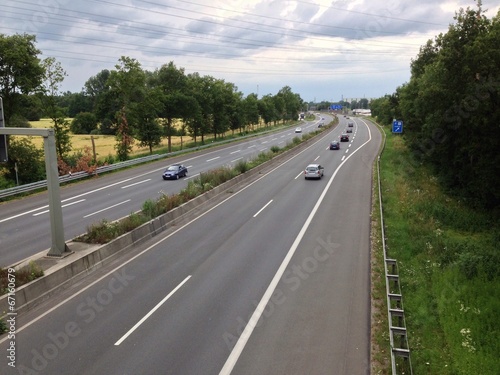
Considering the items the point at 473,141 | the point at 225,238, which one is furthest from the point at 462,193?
the point at 225,238

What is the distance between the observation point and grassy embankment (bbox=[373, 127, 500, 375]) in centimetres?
973

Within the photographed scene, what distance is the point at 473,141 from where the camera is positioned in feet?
85.8

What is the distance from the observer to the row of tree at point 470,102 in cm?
2391

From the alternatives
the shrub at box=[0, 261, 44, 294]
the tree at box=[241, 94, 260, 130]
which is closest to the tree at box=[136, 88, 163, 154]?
the tree at box=[241, 94, 260, 130]

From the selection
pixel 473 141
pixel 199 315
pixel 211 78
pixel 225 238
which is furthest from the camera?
pixel 211 78

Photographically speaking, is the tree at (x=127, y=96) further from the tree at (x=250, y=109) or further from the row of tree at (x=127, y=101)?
the tree at (x=250, y=109)

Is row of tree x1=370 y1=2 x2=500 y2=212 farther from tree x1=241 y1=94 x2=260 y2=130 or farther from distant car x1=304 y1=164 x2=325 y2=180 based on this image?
tree x1=241 y1=94 x2=260 y2=130

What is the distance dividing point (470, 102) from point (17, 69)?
1266 inches

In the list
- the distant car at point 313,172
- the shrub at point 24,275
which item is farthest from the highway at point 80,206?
the distant car at point 313,172

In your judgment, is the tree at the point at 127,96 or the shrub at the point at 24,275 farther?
the tree at the point at 127,96

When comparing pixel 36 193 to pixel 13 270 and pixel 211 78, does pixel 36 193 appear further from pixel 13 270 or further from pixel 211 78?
pixel 211 78

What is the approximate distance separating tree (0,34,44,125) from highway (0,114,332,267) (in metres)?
8.38

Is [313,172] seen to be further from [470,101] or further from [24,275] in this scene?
[24,275]

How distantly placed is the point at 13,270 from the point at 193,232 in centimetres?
862
